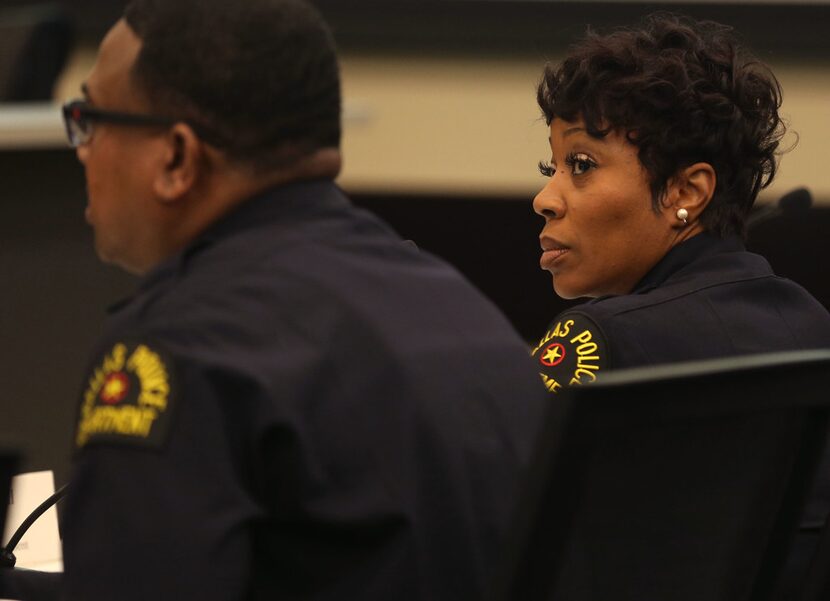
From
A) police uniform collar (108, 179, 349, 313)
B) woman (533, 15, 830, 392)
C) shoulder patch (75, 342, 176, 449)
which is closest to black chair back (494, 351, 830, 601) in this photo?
shoulder patch (75, 342, 176, 449)

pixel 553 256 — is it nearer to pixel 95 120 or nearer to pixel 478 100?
pixel 95 120

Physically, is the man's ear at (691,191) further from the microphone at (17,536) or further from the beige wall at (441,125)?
the beige wall at (441,125)

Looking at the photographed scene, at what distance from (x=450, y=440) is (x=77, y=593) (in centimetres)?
28

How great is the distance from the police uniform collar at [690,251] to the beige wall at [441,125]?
2.55m

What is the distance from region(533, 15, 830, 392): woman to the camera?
5.79ft

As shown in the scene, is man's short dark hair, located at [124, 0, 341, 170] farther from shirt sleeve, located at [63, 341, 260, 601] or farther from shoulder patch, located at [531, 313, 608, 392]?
shoulder patch, located at [531, 313, 608, 392]

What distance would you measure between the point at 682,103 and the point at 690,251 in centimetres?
18

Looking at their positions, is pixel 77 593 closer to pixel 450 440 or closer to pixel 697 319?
pixel 450 440

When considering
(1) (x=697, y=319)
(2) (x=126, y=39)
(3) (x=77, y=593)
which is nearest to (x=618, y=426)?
(3) (x=77, y=593)

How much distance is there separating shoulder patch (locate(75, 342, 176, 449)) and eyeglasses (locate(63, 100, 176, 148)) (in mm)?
248

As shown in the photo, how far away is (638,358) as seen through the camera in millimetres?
1500

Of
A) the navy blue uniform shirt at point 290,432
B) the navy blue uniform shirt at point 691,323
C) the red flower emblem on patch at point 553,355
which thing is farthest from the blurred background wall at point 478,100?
the navy blue uniform shirt at point 290,432

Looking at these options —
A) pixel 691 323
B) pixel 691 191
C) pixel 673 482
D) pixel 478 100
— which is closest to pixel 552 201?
pixel 691 191

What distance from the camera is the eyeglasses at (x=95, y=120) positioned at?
121 centimetres
